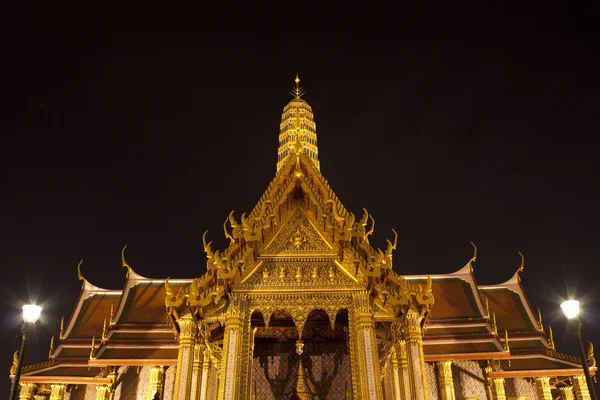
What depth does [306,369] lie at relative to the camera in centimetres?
1252

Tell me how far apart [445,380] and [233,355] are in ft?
27.5

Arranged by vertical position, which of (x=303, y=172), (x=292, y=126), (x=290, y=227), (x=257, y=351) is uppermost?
(x=292, y=126)

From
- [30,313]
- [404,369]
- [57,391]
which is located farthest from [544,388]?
[57,391]

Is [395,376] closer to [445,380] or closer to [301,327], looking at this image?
[301,327]

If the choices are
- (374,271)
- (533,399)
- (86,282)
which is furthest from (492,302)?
(86,282)

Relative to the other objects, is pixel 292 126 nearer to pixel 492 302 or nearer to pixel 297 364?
pixel 297 364

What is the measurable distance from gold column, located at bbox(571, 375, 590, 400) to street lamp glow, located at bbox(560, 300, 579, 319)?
9.10 meters

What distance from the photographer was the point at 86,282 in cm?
1798

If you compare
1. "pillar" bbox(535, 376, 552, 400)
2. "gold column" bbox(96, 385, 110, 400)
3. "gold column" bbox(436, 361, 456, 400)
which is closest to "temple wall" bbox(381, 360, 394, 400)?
"gold column" bbox(436, 361, 456, 400)

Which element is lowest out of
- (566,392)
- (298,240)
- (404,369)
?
(404,369)

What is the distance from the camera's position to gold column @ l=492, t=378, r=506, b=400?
14523 millimetres

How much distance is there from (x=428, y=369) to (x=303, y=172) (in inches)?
348

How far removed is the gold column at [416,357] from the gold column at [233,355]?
3216 millimetres

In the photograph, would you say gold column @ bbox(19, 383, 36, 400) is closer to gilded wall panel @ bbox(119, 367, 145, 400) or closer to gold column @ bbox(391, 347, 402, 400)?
gilded wall panel @ bbox(119, 367, 145, 400)
